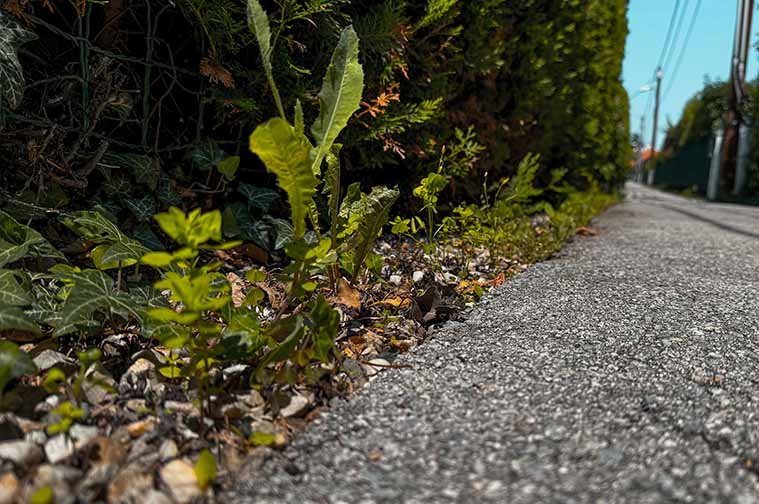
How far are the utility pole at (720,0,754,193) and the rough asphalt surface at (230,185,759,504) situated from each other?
13970 mm

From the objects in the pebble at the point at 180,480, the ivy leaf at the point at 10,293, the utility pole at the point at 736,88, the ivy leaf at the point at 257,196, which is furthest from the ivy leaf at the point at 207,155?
the utility pole at the point at 736,88

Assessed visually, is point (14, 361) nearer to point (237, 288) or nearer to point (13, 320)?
point (13, 320)

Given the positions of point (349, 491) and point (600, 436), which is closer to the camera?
point (349, 491)

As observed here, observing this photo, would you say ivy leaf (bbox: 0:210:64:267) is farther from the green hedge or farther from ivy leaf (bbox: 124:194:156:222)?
ivy leaf (bbox: 124:194:156:222)

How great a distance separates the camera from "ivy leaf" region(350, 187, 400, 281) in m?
2.03

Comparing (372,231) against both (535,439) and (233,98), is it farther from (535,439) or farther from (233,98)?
(535,439)

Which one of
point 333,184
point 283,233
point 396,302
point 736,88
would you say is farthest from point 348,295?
point 736,88

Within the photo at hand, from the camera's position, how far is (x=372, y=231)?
2.04 meters

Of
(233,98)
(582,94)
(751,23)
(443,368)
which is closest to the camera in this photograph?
(443,368)

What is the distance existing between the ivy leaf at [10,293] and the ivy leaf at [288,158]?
637mm

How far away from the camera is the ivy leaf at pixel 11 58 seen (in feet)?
5.50

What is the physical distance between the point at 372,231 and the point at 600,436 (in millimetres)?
1037

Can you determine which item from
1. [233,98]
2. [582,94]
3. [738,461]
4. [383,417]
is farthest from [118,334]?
[582,94]

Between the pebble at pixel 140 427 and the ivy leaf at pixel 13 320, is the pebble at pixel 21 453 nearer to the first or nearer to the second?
the pebble at pixel 140 427
